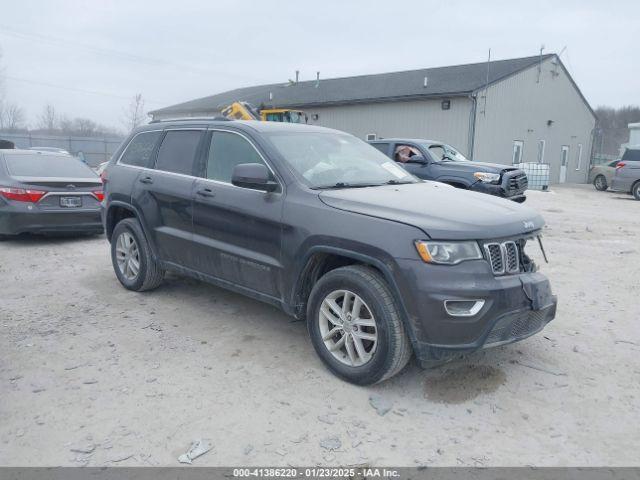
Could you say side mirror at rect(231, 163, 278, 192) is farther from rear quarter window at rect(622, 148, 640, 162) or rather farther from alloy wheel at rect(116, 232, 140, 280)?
rear quarter window at rect(622, 148, 640, 162)

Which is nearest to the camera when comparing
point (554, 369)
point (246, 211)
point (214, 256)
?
point (554, 369)

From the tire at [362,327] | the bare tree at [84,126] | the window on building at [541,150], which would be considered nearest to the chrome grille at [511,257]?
the tire at [362,327]

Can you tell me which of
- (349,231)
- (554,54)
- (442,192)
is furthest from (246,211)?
(554,54)

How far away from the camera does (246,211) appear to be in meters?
4.25

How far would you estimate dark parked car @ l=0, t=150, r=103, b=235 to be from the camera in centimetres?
788

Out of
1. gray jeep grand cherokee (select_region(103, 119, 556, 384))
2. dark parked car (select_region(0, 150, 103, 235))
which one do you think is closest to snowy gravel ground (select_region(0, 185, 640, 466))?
gray jeep grand cherokee (select_region(103, 119, 556, 384))

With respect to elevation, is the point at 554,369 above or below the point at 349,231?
below

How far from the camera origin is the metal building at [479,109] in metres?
23.7

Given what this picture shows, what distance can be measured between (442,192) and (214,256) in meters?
2.02

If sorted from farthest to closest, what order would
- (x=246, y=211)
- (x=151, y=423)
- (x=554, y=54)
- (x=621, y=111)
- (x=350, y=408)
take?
(x=621, y=111) < (x=554, y=54) < (x=246, y=211) < (x=350, y=408) < (x=151, y=423)

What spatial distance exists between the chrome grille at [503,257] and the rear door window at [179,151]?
112 inches

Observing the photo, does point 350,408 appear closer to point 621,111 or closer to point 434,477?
point 434,477

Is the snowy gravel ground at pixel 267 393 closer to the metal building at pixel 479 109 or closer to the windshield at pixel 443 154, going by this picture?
the windshield at pixel 443 154

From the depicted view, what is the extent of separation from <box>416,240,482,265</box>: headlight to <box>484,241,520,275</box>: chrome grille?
0.15 meters
